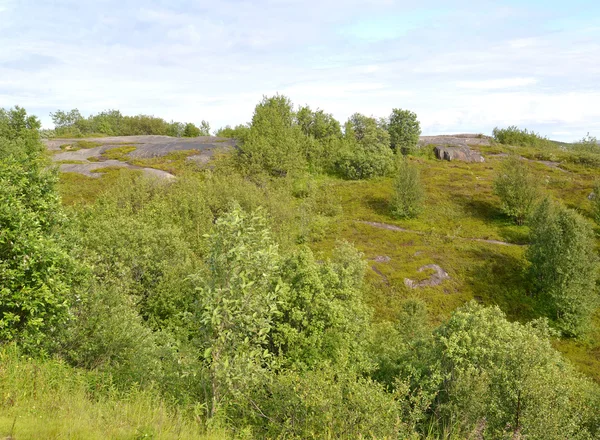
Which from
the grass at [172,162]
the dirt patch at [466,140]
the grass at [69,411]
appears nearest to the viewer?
the grass at [69,411]

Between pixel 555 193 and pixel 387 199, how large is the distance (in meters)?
41.0

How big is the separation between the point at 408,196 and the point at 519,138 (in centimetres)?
11027

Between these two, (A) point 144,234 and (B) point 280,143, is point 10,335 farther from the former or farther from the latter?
(B) point 280,143

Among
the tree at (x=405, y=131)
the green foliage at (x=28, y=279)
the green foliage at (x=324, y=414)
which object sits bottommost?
the green foliage at (x=324, y=414)

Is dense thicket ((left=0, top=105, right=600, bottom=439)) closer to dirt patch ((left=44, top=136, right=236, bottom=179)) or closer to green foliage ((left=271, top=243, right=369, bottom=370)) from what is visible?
green foliage ((left=271, top=243, right=369, bottom=370))

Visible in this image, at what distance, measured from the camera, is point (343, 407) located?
11117 mm

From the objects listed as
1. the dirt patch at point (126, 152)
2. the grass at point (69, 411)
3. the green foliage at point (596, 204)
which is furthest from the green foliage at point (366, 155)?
the grass at point (69, 411)

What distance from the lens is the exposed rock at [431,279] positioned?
179 feet

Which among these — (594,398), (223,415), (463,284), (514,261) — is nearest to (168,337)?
(223,415)

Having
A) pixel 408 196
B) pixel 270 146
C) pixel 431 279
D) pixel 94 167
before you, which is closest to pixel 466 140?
pixel 408 196

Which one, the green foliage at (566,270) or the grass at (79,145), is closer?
the green foliage at (566,270)

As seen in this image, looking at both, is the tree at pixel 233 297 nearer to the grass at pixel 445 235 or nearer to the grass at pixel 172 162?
the grass at pixel 445 235

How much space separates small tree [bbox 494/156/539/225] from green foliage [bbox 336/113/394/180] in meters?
30.9

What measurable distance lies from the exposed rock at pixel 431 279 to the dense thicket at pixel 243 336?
13.4 m
